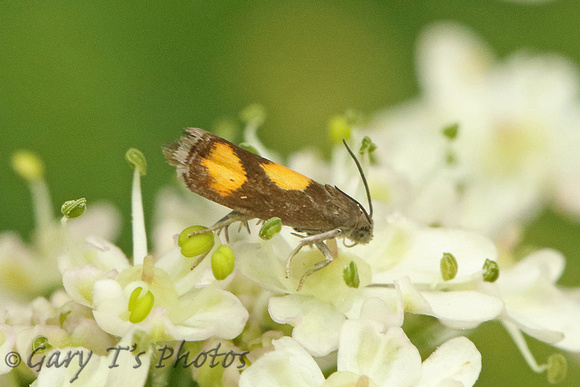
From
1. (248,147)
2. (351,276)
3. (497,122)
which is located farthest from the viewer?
(497,122)

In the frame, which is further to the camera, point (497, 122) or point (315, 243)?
point (497, 122)

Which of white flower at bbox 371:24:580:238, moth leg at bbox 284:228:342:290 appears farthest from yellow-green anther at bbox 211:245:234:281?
white flower at bbox 371:24:580:238

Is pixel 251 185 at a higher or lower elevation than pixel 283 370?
higher

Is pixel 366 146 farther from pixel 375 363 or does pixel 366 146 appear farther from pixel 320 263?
pixel 375 363

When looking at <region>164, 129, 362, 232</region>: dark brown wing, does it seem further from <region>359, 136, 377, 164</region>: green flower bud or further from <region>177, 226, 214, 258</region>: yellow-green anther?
<region>359, 136, 377, 164</region>: green flower bud

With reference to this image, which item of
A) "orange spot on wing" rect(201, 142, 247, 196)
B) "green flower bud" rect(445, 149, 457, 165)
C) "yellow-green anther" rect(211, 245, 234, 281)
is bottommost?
"green flower bud" rect(445, 149, 457, 165)

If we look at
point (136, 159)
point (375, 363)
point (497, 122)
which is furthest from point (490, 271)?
point (497, 122)

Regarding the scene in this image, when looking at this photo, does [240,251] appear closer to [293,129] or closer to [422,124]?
[422,124]

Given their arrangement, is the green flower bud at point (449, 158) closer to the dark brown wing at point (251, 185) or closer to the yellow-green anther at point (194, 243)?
the dark brown wing at point (251, 185)
